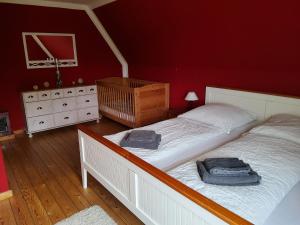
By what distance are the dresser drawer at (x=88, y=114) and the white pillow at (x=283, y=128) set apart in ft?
10.2

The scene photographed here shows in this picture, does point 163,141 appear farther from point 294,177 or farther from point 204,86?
point 204,86

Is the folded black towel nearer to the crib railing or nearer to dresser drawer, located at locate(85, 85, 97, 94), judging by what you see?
the crib railing

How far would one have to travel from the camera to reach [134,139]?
2029mm

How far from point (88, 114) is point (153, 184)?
3251mm

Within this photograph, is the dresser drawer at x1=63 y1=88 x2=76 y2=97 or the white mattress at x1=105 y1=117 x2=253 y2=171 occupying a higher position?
the dresser drawer at x1=63 y1=88 x2=76 y2=97

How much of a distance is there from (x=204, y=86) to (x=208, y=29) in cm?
83

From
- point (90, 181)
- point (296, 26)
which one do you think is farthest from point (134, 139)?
point (296, 26)

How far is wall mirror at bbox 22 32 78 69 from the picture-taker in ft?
12.9

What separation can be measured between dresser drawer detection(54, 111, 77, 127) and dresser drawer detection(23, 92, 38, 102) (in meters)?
0.45

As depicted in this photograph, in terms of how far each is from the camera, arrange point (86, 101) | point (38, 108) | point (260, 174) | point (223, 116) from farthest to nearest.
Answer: point (86, 101) < point (38, 108) < point (223, 116) < point (260, 174)

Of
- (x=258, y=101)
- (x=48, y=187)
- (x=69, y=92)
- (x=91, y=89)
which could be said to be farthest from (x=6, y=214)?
(x=258, y=101)

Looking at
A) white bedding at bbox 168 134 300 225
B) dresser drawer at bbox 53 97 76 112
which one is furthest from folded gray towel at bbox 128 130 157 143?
dresser drawer at bbox 53 97 76 112

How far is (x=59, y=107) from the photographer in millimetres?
4031

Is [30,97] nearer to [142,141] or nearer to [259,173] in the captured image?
[142,141]
